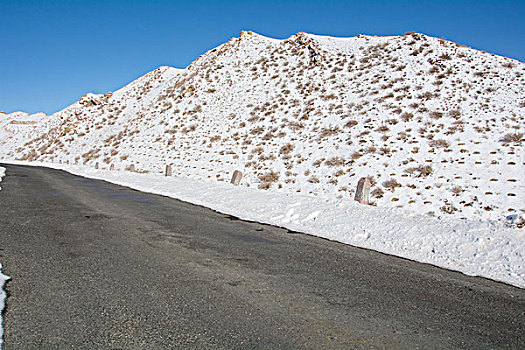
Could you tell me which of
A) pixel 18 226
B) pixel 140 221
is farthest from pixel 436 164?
pixel 18 226

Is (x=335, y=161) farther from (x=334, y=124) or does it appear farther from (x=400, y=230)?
(x=400, y=230)

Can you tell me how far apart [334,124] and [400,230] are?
60.9ft

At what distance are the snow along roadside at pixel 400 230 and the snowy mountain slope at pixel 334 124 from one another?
461 centimetres

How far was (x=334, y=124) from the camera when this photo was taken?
25.4 meters

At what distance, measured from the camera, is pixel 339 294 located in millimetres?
4254

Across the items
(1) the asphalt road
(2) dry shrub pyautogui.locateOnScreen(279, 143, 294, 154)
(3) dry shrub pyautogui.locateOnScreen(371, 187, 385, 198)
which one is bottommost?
(1) the asphalt road

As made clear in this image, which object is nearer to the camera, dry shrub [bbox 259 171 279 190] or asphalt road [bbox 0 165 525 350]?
asphalt road [bbox 0 165 525 350]

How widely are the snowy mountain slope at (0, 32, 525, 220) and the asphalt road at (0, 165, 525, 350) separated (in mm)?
8063

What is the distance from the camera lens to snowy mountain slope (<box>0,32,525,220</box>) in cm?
1565

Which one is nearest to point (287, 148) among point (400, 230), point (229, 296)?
point (400, 230)

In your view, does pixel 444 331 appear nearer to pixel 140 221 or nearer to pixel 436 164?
pixel 140 221

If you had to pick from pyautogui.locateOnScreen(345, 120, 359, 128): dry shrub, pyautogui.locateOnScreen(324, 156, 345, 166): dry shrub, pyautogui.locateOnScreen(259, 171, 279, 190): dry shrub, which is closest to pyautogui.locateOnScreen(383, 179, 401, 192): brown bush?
pyautogui.locateOnScreen(324, 156, 345, 166): dry shrub

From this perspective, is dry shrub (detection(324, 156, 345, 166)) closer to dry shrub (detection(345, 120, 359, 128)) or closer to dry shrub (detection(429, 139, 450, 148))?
dry shrub (detection(429, 139, 450, 148))

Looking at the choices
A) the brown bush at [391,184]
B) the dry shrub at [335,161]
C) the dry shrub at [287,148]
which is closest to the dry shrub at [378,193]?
the brown bush at [391,184]
